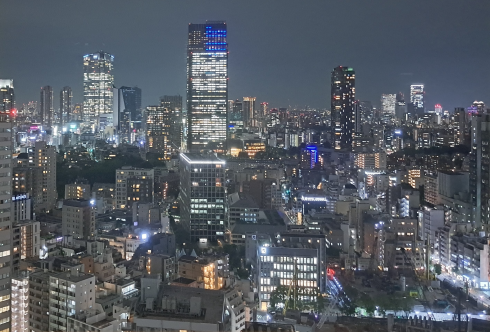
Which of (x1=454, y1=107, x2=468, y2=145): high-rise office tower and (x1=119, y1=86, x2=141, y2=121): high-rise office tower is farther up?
(x1=119, y1=86, x2=141, y2=121): high-rise office tower

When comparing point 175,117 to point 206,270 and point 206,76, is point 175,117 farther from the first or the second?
point 206,270

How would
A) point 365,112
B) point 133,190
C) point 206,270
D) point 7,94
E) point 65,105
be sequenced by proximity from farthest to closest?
point 65,105 → point 365,112 → point 133,190 → point 206,270 → point 7,94

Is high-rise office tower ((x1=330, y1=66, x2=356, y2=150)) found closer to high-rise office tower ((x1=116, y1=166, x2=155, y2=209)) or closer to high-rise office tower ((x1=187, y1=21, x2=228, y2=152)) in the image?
high-rise office tower ((x1=187, y1=21, x2=228, y2=152))

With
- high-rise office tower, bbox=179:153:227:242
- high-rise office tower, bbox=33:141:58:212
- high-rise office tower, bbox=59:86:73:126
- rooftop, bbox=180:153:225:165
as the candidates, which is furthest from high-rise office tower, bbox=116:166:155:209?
high-rise office tower, bbox=59:86:73:126

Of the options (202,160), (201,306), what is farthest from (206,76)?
(201,306)

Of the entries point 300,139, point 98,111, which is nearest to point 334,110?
point 300,139

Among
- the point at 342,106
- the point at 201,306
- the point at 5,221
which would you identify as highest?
the point at 342,106

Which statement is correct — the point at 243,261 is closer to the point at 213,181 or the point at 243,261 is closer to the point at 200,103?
the point at 213,181
